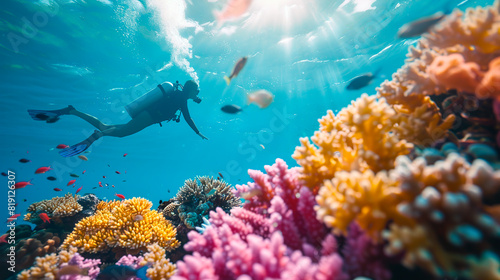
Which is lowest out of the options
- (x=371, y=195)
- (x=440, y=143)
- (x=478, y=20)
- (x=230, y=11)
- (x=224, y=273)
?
(x=224, y=273)

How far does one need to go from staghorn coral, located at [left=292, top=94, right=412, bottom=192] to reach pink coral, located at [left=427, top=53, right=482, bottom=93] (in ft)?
1.52

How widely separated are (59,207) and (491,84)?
28.2ft

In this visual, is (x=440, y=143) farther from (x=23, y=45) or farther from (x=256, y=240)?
(x=23, y=45)

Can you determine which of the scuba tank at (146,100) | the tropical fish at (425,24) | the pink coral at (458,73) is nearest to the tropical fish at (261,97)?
the tropical fish at (425,24)

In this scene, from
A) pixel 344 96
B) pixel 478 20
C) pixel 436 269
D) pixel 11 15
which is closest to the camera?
pixel 436 269

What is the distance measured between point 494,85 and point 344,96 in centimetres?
2691

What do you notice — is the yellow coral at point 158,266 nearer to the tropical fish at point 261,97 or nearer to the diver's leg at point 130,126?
the tropical fish at point 261,97

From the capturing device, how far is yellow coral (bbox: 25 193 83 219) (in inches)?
213

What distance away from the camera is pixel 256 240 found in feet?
4.73

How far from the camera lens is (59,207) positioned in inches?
213

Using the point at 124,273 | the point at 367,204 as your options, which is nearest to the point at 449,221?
the point at 367,204

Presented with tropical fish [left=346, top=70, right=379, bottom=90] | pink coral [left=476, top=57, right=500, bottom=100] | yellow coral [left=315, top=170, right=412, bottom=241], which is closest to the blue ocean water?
tropical fish [left=346, top=70, right=379, bottom=90]

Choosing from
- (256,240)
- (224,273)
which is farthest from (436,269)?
(224,273)

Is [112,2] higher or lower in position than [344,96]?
higher
